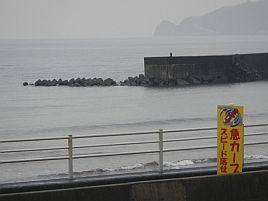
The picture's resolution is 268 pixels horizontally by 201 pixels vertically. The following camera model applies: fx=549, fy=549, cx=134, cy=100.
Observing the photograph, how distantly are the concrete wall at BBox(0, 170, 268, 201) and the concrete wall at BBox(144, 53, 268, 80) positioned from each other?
4397 centimetres

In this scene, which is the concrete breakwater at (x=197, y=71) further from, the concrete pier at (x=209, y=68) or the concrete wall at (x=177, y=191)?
the concrete wall at (x=177, y=191)

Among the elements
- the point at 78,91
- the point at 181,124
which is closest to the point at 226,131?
the point at 181,124

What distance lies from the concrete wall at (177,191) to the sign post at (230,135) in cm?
25

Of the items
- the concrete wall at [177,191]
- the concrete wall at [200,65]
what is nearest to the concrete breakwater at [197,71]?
the concrete wall at [200,65]

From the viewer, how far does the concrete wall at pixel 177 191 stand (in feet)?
23.8

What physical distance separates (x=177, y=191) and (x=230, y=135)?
43.4 inches

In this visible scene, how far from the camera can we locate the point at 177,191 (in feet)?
24.9

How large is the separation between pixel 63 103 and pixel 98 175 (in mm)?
39053

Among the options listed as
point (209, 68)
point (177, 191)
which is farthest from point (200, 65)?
point (177, 191)

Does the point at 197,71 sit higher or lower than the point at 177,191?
higher

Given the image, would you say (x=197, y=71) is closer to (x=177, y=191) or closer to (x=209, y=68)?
(x=209, y=68)

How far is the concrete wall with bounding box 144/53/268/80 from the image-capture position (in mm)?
53156

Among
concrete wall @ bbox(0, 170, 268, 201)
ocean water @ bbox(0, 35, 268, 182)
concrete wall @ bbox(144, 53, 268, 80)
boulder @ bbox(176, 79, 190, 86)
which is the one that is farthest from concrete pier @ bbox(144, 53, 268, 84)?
concrete wall @ bbox(0, 170, 268, 201)

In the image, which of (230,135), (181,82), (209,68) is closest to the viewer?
(230,135)
